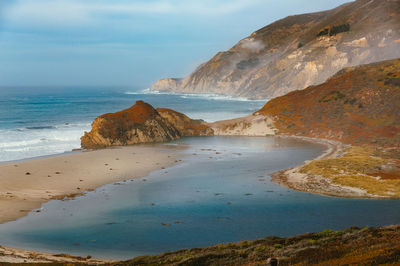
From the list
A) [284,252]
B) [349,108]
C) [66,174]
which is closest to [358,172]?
[284,252]

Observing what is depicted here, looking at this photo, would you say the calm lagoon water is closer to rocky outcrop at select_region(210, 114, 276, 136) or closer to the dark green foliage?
rocky outcrop at select_region(210, 114, 276, 136)

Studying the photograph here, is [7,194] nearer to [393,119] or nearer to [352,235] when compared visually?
[352,235]

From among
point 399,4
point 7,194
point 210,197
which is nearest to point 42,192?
point 7,194

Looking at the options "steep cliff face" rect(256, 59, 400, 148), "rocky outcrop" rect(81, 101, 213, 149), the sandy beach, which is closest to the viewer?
the sandy beach

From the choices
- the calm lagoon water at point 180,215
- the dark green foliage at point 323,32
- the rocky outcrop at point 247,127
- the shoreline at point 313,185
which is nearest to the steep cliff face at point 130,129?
the rocky outcrop at point 247,127

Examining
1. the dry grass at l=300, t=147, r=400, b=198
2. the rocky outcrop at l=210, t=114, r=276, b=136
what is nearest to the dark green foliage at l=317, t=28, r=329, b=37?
the rocky outcrop at l=210, t=114, r=276, b=136

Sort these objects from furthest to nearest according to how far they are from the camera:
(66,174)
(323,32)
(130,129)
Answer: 1. (323,32)
2. (130,129)
3. (66,174)

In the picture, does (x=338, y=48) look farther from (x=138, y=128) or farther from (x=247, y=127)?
(x=138, y=128)
